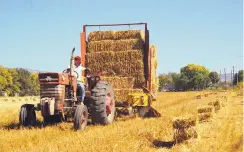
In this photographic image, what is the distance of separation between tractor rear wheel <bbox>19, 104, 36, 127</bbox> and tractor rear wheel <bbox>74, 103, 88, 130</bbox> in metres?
1.59

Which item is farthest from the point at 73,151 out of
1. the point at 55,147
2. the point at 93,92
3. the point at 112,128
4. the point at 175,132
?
the point at 93,92

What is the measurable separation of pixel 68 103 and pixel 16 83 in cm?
9127

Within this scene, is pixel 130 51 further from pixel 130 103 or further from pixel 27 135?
pixel 27 135

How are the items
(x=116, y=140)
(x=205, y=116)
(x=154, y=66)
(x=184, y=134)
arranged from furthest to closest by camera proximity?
(x=154, y=66) → (x=205, y=116) → (x=184, y=134) → (x=116, y=140)

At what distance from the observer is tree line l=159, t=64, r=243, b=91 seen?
11081 cm

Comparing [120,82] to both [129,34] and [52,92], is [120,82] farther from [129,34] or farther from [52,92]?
[52,92]

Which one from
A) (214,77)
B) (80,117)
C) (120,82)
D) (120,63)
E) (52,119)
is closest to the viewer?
(80,117)

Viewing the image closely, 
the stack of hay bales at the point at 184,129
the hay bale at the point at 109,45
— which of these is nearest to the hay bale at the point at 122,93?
the hay bale at the point at 109,45

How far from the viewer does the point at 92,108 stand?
410 inches

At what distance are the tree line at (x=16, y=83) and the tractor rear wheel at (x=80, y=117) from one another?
269 ft

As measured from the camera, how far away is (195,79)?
362ft

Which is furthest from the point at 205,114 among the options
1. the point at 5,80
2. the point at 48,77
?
the point at 5,80

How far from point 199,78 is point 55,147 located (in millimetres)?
105590

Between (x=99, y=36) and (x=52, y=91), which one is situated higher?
(x=99, y=36)
